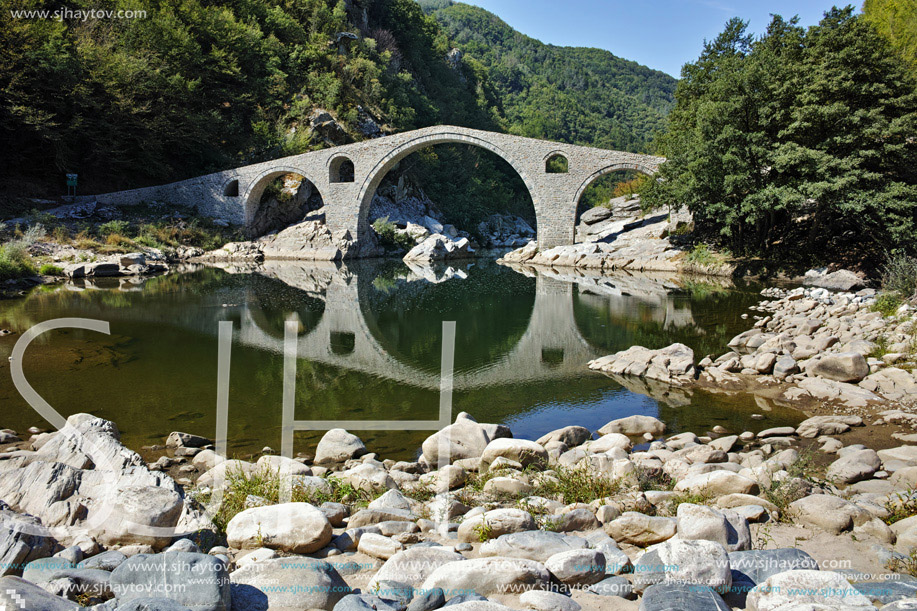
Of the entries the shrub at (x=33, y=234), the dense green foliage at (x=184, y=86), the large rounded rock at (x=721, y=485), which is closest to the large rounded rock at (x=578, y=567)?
the large rounded rock at (x=721, y=485)

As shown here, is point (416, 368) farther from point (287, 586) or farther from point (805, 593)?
point (805, 593)

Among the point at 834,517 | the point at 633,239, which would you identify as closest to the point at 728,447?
the point at 834,517

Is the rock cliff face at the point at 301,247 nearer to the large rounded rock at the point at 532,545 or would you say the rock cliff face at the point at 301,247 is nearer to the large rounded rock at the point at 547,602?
the large rounded rock at the point at 532,545

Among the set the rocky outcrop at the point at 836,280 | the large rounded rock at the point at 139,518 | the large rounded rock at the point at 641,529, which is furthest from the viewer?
the rocky outcrop at the point at 836,280

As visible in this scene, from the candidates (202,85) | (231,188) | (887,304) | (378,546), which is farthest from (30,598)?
(202,85)

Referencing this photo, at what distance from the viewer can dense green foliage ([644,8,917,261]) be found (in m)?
12.8

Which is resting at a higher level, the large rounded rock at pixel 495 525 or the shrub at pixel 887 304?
the shrub at pixel 887 304

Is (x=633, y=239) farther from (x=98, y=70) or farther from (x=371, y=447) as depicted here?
(x=98, y=70)

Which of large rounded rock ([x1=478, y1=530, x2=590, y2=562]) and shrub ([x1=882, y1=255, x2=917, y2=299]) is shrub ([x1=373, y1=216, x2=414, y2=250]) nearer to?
shrub ([x1=882, y1=255, x2=917, y2=299])

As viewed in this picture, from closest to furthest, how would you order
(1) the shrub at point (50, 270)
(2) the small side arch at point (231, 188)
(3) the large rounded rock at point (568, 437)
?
A: (3) the large rounded rock at point (568, 437)
(1) the shrub at point (50, 270)
(2) the small side arch at point (231, 188)

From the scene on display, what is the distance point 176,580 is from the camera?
80.7 inches

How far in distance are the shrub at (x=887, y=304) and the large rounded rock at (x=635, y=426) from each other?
516 centimetres

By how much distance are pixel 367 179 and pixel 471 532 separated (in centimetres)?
2472

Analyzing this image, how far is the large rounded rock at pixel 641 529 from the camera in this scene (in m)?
2.66
